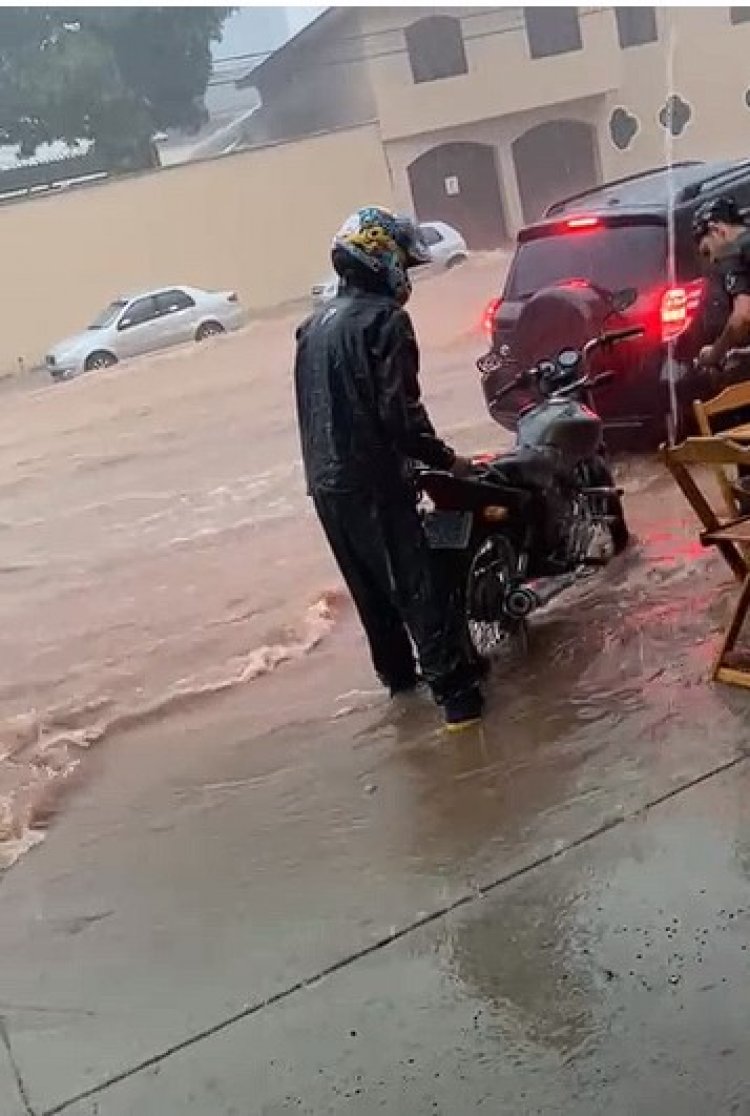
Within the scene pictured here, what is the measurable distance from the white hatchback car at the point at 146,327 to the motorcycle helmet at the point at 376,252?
1691 centimetres

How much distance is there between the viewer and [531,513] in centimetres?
676

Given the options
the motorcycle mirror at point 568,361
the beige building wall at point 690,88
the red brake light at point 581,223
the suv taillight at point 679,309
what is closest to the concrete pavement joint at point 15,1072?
the motorcycle mirror at point 568,361

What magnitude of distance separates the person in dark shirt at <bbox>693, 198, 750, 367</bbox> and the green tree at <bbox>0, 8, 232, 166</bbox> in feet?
53.6

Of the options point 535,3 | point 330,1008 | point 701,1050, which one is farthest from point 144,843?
point 535,3

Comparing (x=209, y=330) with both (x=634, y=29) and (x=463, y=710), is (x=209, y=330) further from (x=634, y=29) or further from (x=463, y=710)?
(x=463, y=710)

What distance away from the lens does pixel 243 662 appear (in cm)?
777

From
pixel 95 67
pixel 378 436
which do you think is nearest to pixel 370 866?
pixel 378 436

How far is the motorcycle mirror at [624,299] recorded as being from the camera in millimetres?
8734

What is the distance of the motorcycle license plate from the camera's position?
242 inches

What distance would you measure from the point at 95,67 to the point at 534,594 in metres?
17.3

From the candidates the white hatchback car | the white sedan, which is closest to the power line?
the white sedan

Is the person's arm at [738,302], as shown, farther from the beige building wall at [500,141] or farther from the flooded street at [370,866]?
the beige building wall at [500,141]

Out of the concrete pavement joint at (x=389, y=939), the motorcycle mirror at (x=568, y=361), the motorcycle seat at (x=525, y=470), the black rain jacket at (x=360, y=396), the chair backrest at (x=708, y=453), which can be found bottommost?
the concrete pavement joint at (x=389, y=939)

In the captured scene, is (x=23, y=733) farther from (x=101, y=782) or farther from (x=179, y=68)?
(x=179, y=68)
